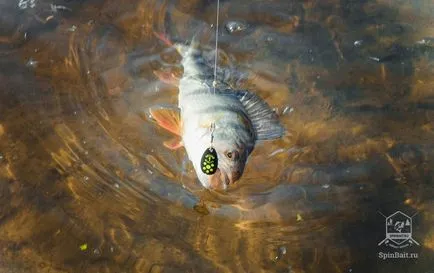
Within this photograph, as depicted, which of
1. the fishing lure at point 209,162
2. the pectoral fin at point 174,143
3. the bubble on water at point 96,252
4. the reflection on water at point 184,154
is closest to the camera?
the fishing lure at point 209,162

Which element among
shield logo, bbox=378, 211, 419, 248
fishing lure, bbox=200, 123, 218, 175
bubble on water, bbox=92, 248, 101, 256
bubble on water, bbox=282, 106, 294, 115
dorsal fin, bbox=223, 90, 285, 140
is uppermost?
fishing lure, bbox=200, 123, 218, 175

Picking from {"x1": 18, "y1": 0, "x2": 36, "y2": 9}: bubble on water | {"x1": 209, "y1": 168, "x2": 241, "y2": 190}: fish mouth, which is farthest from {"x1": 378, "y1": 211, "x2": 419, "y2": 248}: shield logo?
{"x1": 18, "y1": 0, "x2": 36, "y2": 9}: bubble on water

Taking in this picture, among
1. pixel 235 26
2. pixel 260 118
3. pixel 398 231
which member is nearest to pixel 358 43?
pixel 235 26

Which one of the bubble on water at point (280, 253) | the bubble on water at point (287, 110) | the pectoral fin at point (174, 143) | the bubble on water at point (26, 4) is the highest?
the bubble on water at point (26, 4)

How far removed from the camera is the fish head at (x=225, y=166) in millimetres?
3830

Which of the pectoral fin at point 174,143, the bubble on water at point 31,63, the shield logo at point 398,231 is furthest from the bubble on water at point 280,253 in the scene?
the bubble on water at point 31,63

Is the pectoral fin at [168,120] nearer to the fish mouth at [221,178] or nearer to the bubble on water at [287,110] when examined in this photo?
the fish mouth at [221,178]

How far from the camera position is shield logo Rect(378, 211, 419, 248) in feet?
14.1

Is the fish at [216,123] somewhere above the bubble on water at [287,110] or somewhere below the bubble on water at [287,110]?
above

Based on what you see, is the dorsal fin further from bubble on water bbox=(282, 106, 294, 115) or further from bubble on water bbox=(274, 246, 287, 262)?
bubble on water bbox=(274, 246, 287, 262)

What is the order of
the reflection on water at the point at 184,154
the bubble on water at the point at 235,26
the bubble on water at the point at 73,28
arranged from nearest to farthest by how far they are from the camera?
the reflection on water at the point at 184,154 < the bubble on water at the point at 73,28 < the bubble on water at the point at 235,26

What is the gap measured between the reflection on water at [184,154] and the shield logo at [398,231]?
0.19 ft

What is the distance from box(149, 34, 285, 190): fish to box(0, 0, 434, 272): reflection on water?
1.08 ft

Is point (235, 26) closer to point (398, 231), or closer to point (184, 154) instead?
point (184, 154)
